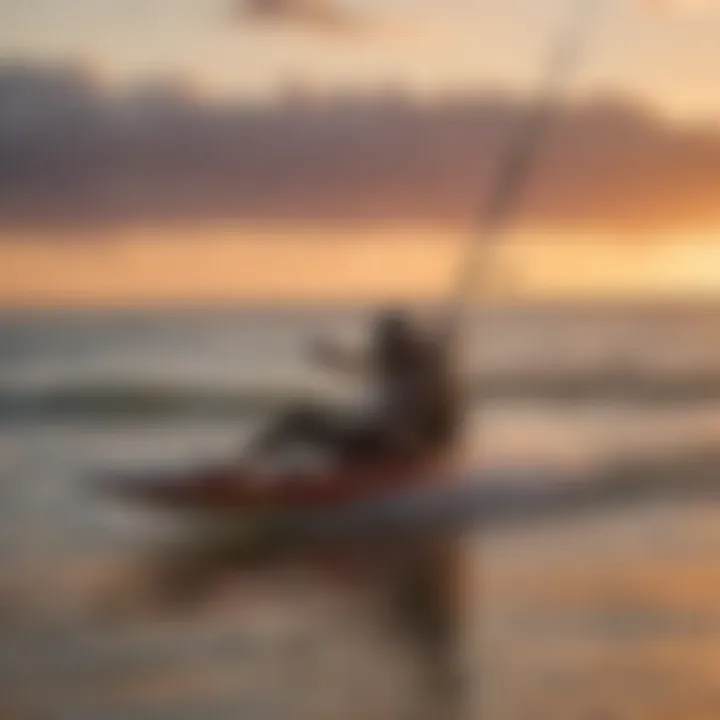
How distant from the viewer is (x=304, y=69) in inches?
47.9

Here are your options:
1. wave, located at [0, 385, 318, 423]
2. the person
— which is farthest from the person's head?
wave, located at [0, 385, 318, 423]

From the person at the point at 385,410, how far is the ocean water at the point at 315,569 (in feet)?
0.07

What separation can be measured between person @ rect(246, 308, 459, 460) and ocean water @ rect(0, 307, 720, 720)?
0.07 ft

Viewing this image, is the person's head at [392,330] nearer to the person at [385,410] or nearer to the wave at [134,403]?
the person at [385,410]

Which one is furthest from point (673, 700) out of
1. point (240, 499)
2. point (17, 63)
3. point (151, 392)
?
point (17, 63)

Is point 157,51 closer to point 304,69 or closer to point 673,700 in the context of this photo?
point 304,69

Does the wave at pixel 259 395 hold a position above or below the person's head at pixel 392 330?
below

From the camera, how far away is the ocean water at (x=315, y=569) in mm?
1163

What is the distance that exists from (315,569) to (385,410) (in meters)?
0.16

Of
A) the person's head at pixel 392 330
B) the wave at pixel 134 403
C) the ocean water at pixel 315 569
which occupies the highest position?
the person's head at pixel 392 330

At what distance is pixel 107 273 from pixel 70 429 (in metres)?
0.15

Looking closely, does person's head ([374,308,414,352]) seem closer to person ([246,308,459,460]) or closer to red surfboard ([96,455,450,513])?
person ([246,308,459,460])

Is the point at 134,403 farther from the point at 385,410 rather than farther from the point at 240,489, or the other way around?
the point at 385,410

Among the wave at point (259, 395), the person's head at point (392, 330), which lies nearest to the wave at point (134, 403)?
the wave at point (259, 395)
